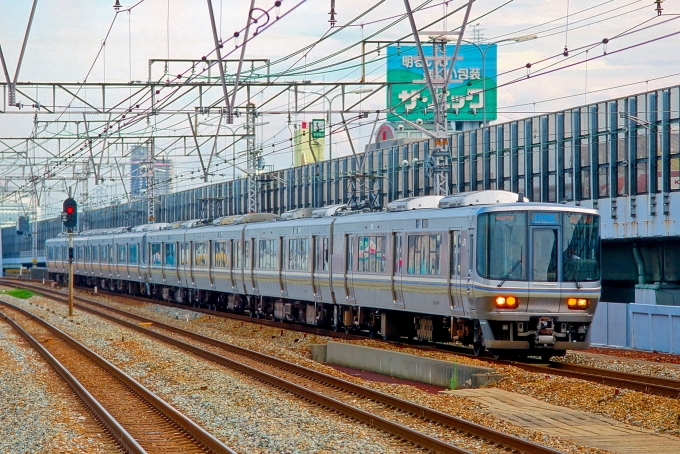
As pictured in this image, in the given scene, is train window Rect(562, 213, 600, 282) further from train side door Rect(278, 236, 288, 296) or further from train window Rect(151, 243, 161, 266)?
train window Rect(151, 243, 161, 266)

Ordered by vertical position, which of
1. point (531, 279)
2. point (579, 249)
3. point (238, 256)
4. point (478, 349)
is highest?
point (579, 249)

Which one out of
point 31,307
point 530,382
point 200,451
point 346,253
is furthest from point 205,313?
point 200,451

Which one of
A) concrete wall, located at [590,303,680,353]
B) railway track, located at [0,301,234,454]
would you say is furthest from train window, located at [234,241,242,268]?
concrete wall, located at [590,303,680,353]

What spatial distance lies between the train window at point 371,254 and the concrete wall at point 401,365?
2.77 metres

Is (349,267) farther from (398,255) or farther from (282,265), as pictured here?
(282,265)

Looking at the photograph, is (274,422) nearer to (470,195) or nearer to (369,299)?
(470,195)

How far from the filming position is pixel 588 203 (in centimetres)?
3284

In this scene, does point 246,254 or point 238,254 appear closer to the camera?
point 246,254

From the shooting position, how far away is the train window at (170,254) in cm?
4140

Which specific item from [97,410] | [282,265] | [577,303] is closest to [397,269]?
[577,303]

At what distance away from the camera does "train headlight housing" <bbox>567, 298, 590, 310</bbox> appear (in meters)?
17.8

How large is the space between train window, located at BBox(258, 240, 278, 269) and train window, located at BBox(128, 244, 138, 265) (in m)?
17.6

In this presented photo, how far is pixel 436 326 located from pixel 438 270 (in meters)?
1.83

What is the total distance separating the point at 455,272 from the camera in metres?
18.7
